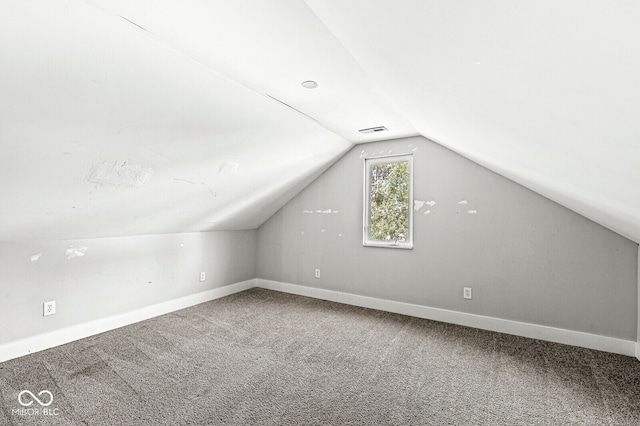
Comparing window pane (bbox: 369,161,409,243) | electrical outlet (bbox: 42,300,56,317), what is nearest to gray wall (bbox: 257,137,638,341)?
window pane (bbox: 369,161,409,243)

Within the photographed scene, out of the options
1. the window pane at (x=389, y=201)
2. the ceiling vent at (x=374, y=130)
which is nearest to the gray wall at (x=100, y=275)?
the window pane at (x=389, y=201)

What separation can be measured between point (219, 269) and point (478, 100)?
3.95 metres

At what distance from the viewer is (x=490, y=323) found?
3.30 meters

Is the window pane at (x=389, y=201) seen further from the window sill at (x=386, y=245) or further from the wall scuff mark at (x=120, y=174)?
the wall scuff mark at (x=120, y=174)

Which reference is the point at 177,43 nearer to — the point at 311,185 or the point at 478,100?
the point at 478,100

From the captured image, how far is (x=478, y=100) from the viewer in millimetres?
1391

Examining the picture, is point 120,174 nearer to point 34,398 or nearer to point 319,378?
point 34,398

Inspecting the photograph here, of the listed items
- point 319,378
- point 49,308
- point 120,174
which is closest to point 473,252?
point 319,378

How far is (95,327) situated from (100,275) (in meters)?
0.50

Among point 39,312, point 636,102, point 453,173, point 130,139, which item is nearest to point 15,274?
point 39,312

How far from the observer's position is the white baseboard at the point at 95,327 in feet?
8.39

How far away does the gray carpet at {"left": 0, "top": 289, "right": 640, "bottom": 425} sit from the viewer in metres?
1.89

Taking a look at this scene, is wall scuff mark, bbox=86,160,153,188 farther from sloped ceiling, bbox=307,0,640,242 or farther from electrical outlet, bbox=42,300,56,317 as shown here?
sloped ceiling, bbox=307,0,640,242

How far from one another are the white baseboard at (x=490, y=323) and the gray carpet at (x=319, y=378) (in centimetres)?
12
